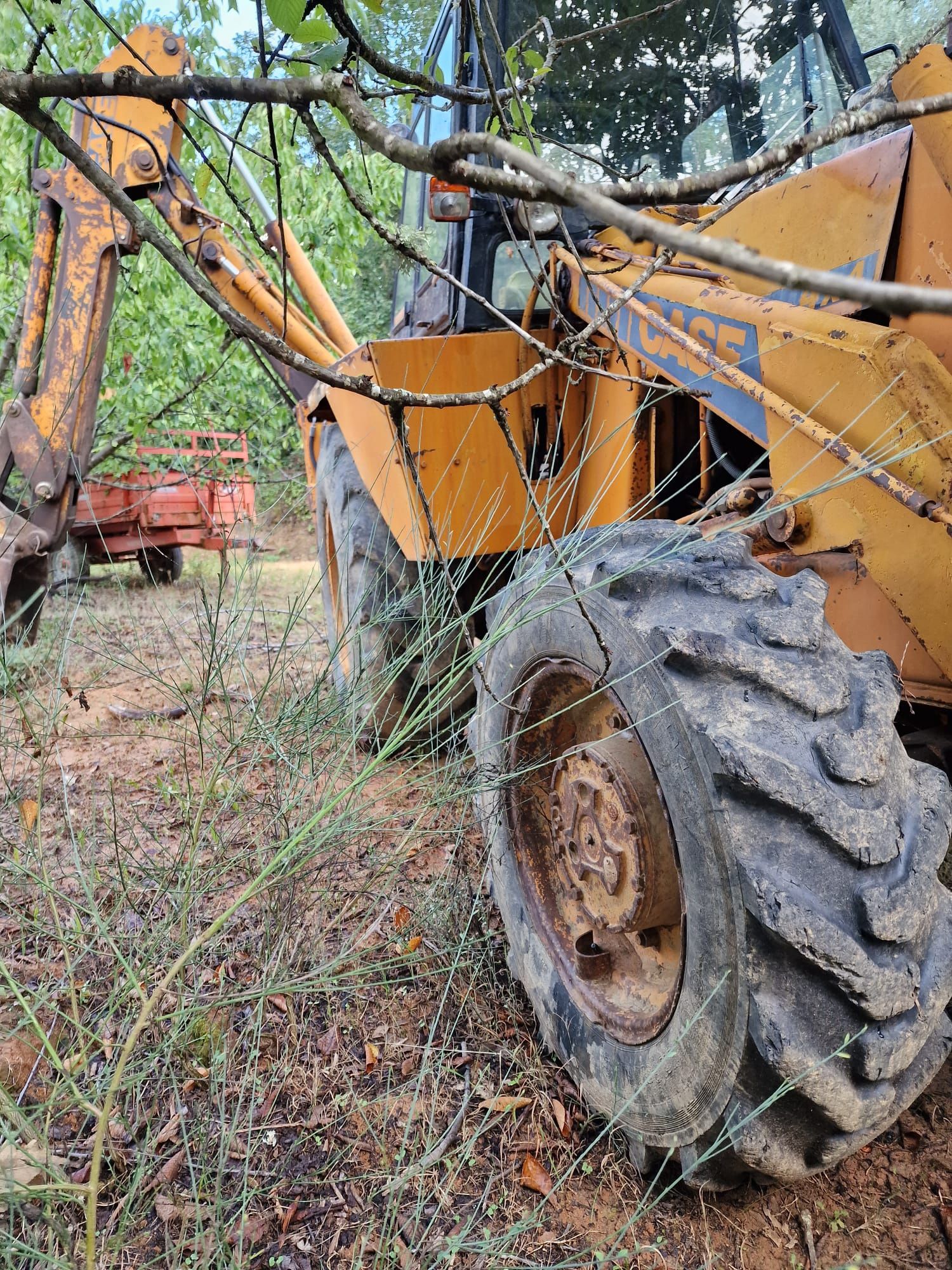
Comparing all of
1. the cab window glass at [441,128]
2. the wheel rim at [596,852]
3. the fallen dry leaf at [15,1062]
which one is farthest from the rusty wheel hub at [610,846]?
the cab window glass at [441,128]

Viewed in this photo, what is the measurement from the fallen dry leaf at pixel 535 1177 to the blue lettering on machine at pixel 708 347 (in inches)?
60.7

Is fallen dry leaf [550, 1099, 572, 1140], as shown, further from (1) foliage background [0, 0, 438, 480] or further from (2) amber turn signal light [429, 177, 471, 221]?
(1) foliage background [0, 0, 438, 480]

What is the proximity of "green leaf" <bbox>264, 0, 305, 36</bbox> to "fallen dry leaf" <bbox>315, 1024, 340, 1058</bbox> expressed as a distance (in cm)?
191

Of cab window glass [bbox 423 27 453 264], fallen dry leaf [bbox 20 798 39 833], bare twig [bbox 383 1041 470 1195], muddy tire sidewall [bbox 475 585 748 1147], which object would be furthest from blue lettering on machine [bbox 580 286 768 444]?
fallen dry leaf [bbox 20 798 39 833]

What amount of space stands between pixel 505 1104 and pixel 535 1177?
182mm

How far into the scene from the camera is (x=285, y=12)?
3.37 feet

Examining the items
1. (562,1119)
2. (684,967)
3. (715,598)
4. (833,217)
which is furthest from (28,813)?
(833,217)

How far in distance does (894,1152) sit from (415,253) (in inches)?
73.1

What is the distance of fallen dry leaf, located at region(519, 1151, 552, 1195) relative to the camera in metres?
1.72

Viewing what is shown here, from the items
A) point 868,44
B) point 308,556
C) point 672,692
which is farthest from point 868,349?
point 308,556

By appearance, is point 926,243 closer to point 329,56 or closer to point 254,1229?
point 329,56

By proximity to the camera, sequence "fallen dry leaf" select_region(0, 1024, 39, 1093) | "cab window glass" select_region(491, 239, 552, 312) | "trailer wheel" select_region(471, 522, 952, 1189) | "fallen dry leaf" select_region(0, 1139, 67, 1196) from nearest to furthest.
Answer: "fallen dry leaf" select_region(0, 1139, 67, 1196) < "trailer wheel" select_region(471, 522, 952, 1189) < "fallen dry leaf" select_region(0, 1024, 39, 1093) < "cab window glass" select_region(491, 239, 552, 312)

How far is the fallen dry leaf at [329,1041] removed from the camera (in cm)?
202

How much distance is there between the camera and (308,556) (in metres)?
14.1
